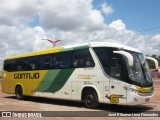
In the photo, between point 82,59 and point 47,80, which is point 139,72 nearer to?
point 82,59

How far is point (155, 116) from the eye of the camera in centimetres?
1245

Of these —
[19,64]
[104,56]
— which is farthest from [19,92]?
[104,56]

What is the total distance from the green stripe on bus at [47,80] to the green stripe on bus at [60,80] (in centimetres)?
23

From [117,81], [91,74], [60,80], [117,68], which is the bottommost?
[117,81]

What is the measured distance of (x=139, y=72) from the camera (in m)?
13.7

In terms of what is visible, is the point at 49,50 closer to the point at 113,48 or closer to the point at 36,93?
the point at 36,93

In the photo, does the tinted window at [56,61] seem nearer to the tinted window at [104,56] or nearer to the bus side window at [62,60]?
the bus side window at [62,60]

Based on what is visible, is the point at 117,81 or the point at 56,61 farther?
the point at 56,61

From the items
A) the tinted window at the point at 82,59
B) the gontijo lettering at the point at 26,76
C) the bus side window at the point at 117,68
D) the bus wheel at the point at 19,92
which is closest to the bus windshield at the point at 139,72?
the bus side window at the point at 117,68

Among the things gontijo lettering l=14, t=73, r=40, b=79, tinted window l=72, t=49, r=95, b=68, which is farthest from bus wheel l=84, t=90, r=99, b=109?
gontijo lettering l=14, t=73, r=40, b=79

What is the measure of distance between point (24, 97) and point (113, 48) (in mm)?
9647

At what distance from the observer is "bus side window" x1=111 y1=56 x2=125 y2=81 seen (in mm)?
13528

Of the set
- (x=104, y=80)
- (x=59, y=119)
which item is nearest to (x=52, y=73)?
(x=104, y=80)

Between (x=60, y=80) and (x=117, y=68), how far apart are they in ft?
14.1
